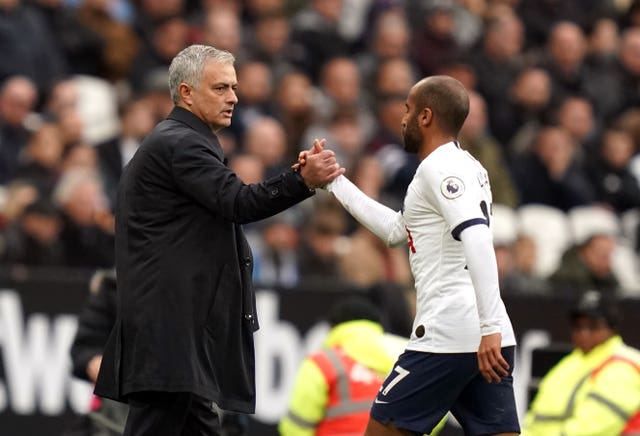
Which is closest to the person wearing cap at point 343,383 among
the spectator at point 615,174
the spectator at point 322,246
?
the spectator at point 322,246

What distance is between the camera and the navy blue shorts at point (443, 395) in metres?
6.48

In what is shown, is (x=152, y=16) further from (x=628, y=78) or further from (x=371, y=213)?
Answer: (x=371, y=213)

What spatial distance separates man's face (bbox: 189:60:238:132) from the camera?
658cm

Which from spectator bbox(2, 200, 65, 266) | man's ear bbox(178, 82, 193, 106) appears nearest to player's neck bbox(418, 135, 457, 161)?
man's ear bbox(178, 82, 193, 106)

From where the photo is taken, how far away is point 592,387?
8562 mm

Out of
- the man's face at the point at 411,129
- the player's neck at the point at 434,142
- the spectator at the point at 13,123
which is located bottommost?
the player's neck at the point at 434,142

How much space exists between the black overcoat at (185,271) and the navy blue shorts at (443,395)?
0.61 metres

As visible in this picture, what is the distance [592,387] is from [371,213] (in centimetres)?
228

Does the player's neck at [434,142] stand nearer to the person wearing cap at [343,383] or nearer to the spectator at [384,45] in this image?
the person wearing cap at [343,383]

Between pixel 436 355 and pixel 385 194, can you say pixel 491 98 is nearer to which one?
pixel 385 194

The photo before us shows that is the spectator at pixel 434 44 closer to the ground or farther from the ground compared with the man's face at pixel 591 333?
farther from the ground

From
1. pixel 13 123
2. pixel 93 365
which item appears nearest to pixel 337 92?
pixel 13 123

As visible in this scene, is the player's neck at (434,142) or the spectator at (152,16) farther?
the spectator at (152,16)

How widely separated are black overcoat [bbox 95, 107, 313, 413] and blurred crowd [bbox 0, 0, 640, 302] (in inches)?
199
